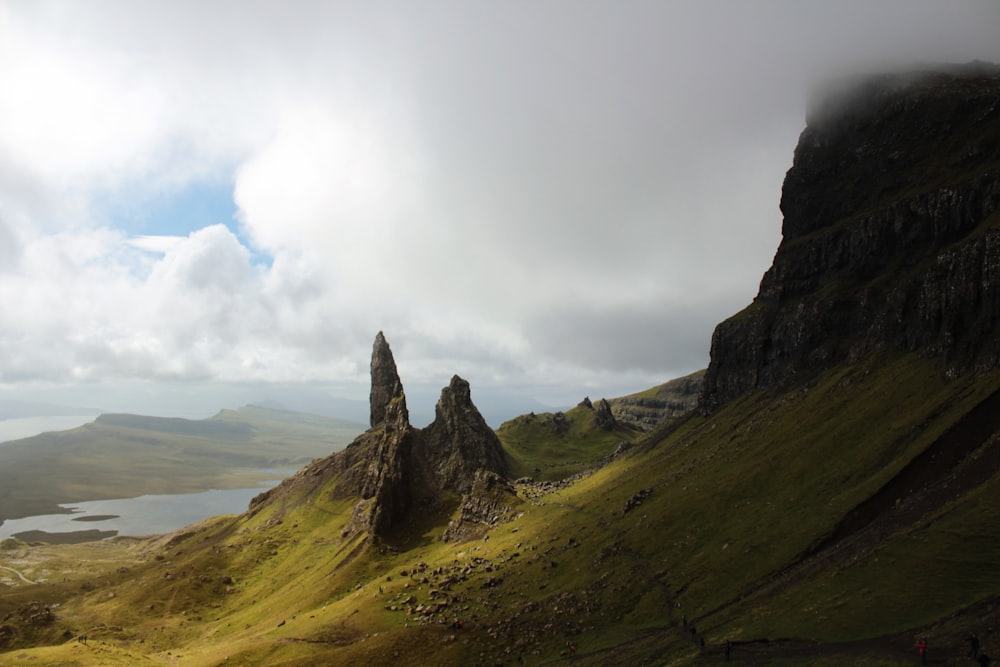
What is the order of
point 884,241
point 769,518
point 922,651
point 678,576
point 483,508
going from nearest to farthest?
point 922,651, point 678,576, point 769,518, point 884,241, point 483,508

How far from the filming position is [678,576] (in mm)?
86312

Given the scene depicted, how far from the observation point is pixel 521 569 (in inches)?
4400

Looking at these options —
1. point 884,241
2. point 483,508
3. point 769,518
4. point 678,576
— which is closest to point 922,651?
point 678,576

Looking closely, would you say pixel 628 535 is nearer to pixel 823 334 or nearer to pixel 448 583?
pixel 448 583

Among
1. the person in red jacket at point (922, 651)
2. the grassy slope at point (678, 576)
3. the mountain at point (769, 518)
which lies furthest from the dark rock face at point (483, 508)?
the person in red jacket at point (922, 651)

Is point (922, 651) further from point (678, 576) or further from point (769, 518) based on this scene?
point (769, 518)

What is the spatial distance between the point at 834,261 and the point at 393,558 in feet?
512

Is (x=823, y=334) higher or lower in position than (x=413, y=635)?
higher

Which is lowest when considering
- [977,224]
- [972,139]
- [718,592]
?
[718,592]

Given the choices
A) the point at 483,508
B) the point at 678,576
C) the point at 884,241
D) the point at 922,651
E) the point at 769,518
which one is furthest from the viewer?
the point at 483,508

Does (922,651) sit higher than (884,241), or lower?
lower

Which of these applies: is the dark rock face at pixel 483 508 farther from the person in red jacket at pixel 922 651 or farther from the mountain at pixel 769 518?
the person in red jacket at pixel 922 651

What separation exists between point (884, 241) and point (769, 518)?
99.6 metres

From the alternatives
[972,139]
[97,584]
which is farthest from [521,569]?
[97,584]
